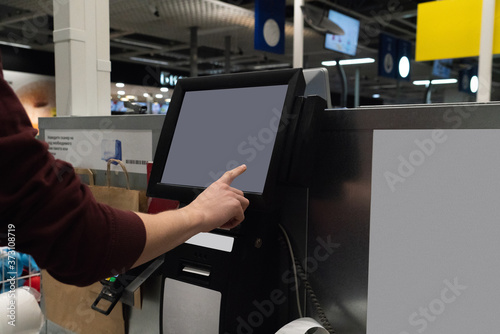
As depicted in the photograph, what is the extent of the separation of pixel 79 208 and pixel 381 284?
591 millimetres

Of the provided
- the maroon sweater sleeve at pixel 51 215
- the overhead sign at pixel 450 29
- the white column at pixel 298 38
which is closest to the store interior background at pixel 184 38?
the overhead sign at pixel 450 29

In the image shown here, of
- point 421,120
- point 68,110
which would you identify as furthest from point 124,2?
point 421,120

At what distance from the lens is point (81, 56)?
1750 millimetres

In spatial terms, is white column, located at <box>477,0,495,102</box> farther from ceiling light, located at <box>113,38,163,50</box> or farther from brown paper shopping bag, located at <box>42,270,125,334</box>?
ceiling light, located at <box>113,38,163,50</box>

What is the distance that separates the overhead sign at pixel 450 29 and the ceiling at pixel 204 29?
6.00 ft

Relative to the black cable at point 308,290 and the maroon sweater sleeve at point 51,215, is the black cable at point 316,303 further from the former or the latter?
the maroon sweater sleeve at point 51,215

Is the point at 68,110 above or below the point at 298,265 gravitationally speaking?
above

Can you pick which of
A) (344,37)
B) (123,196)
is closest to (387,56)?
(344,37)

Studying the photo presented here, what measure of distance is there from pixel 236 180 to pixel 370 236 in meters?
0.30

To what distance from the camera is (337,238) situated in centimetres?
98

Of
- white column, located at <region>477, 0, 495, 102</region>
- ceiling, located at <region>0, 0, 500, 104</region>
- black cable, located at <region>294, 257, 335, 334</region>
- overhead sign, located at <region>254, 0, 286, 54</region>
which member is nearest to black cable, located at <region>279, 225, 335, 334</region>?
black cable, located at <region>294, 257, 335, 334</region>

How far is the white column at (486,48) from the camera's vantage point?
2.26m

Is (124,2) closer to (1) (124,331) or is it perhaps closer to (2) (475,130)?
(1) (124,331)

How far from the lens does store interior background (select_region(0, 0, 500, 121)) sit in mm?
6348
